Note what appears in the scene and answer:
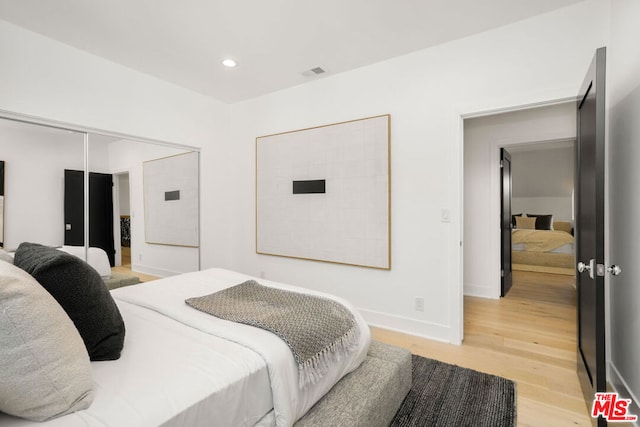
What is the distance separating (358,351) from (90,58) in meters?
3.52

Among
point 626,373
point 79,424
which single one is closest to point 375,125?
point 626,373

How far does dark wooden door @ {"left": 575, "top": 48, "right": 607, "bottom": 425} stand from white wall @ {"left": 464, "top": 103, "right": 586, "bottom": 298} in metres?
1.87

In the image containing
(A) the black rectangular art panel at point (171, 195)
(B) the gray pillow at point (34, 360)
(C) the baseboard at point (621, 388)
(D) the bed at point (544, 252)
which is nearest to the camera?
(B) the gray pillow at point (34, 360)

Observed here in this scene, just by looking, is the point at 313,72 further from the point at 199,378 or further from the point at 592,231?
the point at 199,378

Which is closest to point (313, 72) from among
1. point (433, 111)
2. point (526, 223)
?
point (433, 111)

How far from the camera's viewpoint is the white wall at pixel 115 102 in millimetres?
2586

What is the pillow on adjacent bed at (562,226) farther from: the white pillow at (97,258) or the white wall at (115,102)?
the white pillow at (97,258)

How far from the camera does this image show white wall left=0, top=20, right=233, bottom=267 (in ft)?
8.48

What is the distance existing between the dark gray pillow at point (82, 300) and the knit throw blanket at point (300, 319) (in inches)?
19.5

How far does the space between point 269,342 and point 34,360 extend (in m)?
0.77

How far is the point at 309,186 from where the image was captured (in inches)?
143

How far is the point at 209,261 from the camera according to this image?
165 inches

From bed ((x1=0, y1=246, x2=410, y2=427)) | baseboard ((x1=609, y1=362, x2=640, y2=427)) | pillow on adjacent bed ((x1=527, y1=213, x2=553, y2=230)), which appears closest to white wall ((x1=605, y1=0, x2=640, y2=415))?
baseboard ((x1=609, y1=362, x2=640, y2=427))

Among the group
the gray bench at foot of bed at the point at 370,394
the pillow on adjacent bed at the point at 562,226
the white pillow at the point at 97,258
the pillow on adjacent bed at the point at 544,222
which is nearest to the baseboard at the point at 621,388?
the gray bench at foot of bed at the point at 370,394
